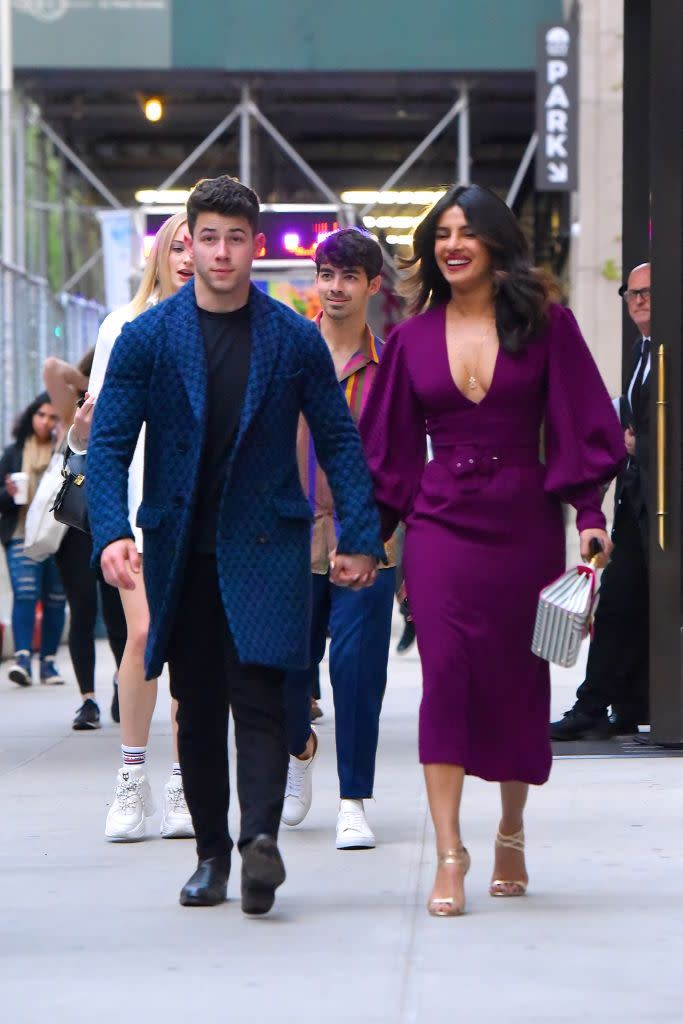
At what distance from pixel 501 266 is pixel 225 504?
3.24ft

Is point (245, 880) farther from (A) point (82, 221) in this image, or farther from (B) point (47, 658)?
(A) point (82, 221)

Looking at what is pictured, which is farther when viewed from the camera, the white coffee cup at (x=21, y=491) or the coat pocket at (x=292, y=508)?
the white coffee cup at (x=21, y=491)

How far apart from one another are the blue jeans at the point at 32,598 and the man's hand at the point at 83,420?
521cm

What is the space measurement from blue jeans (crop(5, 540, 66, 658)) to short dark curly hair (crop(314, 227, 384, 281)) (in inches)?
223

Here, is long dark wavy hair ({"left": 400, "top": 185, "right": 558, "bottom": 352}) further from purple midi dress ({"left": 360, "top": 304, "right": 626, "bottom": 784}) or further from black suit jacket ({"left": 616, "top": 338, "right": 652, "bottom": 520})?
black suit jacket ({"left": 616, "top": 338, "right": 652, "bottom": 520})

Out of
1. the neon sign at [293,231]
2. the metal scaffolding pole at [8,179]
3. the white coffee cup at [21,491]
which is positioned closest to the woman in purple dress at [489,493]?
the white coffee cup at [21,491]

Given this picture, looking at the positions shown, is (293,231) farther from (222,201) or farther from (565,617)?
(565,617)

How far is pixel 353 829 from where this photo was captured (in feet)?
19.9

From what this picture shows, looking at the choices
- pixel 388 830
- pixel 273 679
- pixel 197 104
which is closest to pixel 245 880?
pixel 273 679

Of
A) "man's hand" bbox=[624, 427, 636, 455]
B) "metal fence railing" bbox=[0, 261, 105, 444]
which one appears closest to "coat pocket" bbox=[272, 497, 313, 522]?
"man's hand" bbox=[624, 427, 636, 455]

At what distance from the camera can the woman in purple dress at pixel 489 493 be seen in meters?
4.98

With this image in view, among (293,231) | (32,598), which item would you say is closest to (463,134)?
(293,231)

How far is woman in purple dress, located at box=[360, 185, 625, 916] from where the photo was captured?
4.98 metres

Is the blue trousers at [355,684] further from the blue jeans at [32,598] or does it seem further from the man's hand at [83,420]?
the blue jeans at [32,598]
